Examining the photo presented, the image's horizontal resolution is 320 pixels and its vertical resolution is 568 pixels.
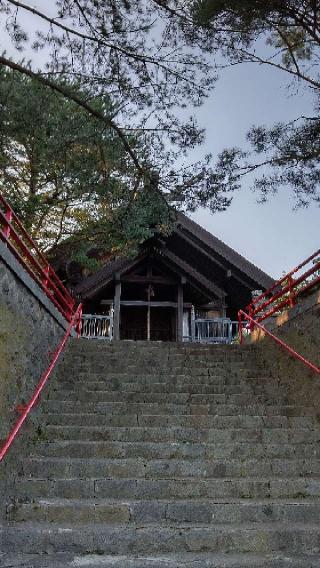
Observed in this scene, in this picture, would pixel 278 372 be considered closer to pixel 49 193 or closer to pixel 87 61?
pixel 87 61

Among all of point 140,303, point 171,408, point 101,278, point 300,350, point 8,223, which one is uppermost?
point 101,278

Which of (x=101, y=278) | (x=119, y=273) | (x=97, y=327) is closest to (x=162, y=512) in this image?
(x=97, y=327)

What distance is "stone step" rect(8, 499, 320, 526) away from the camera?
403cm

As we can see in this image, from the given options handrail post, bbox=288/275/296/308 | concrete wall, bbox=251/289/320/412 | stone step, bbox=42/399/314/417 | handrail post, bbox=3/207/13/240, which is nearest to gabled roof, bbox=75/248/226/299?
concrete wall, bbox=251/289/320/412

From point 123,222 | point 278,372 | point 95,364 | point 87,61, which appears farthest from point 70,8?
point 278,372

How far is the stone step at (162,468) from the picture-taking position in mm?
4707

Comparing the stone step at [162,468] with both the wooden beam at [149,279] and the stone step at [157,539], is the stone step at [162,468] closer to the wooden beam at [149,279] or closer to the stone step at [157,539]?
the stone step at [157,539]

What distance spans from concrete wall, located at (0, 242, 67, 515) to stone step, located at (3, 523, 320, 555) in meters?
0.71

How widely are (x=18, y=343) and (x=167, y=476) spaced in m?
2.30

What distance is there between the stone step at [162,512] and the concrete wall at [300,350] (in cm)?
231

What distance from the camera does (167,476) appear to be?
Answer: 187 inches

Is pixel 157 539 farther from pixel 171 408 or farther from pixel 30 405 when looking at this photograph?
pixel 171 408

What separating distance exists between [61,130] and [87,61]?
44.1 inches

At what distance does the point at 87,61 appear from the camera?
279 inches
